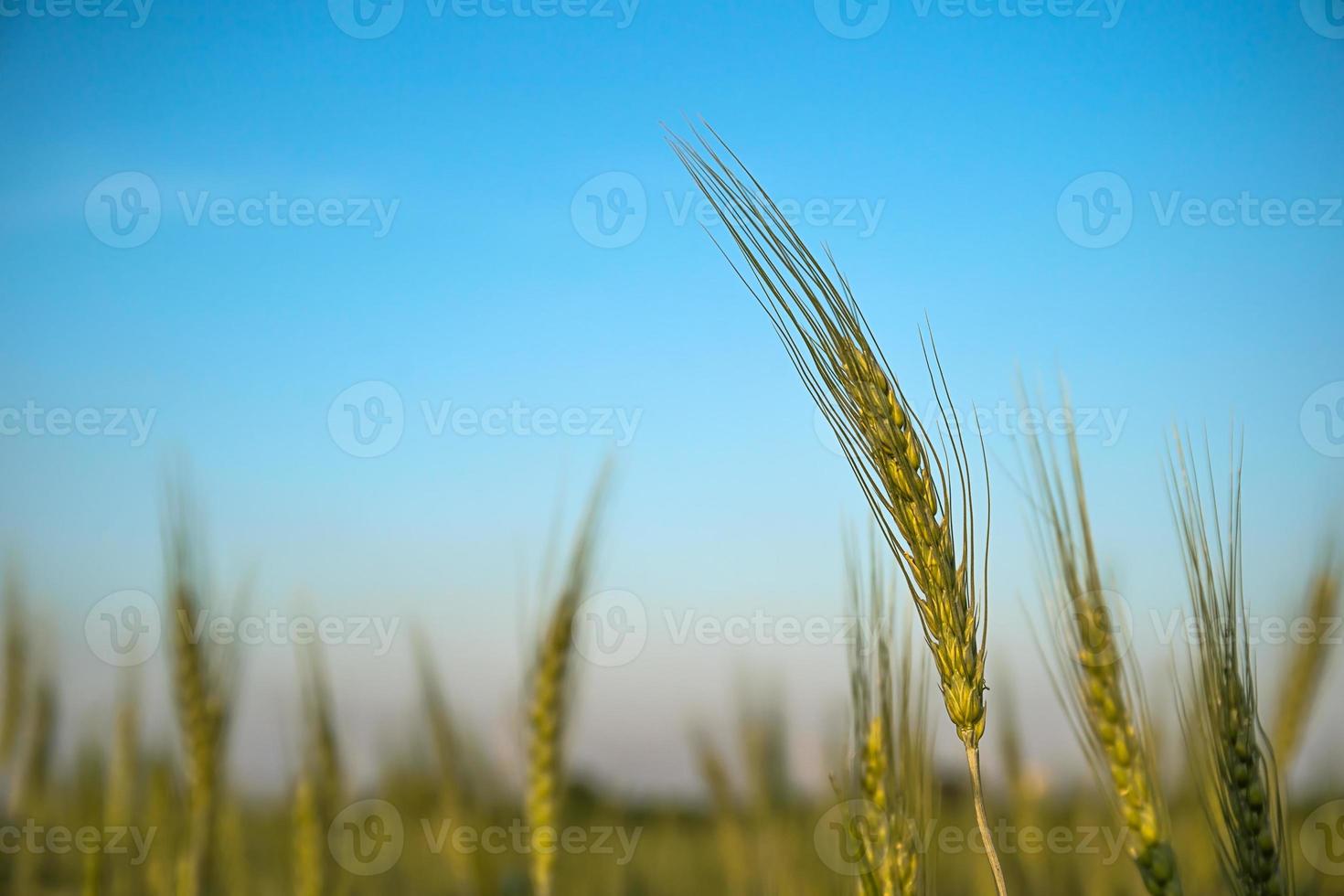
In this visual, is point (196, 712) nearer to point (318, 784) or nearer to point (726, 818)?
point (318, 784)

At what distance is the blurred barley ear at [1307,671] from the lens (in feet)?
12.0

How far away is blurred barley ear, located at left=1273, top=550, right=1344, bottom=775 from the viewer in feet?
12.0

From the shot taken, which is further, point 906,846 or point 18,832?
point 18,832

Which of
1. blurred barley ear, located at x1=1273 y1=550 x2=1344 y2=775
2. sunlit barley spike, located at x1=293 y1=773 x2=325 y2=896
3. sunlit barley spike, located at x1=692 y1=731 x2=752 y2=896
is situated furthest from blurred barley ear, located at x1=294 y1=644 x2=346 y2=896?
blurred barley ear, located at x1=1273 y1=550 x2=1344 y2=775

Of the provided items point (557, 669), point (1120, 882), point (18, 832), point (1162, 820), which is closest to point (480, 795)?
point (557, 669)

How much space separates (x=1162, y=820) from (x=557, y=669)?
5.02ft

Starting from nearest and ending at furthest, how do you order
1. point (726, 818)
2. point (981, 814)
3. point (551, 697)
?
1. point (981, 814)
2. point (551, 697)
3. point (726, 818)

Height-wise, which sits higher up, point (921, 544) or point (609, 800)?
point (921, 544)

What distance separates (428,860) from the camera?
15.3ft

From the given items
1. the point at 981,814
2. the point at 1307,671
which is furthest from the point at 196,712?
the point at 1307,671

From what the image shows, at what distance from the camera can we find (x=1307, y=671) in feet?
12.3

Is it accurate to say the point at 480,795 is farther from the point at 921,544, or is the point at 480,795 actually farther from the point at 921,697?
the point at 921,544

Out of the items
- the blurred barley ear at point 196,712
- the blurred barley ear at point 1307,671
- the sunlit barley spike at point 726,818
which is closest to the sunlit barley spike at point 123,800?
the blurred barley ear at point 196,712

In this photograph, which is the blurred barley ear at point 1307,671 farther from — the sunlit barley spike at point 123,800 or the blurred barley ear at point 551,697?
the sunlit barley spike at point 123,800
